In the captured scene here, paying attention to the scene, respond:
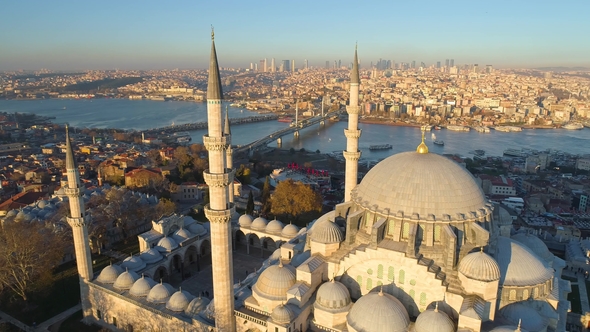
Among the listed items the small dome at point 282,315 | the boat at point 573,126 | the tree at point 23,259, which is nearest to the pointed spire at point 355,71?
the small dome at point 282,315

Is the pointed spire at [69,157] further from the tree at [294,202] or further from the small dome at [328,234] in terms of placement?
the tree at [294,202]

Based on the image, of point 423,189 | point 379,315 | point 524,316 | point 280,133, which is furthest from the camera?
point 280,133

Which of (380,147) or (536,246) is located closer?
(536,246)

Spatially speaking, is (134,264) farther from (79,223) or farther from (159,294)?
(159,294)

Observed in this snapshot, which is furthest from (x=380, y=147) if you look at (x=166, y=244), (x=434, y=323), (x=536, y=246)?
(x=434, y=323)

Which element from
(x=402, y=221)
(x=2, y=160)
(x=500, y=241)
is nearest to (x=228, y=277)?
(x=402, y=221)

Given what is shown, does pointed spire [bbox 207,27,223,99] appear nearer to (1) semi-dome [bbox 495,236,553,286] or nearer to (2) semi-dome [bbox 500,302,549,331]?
(1) semi-dome [bbox 495,236,553,286]
